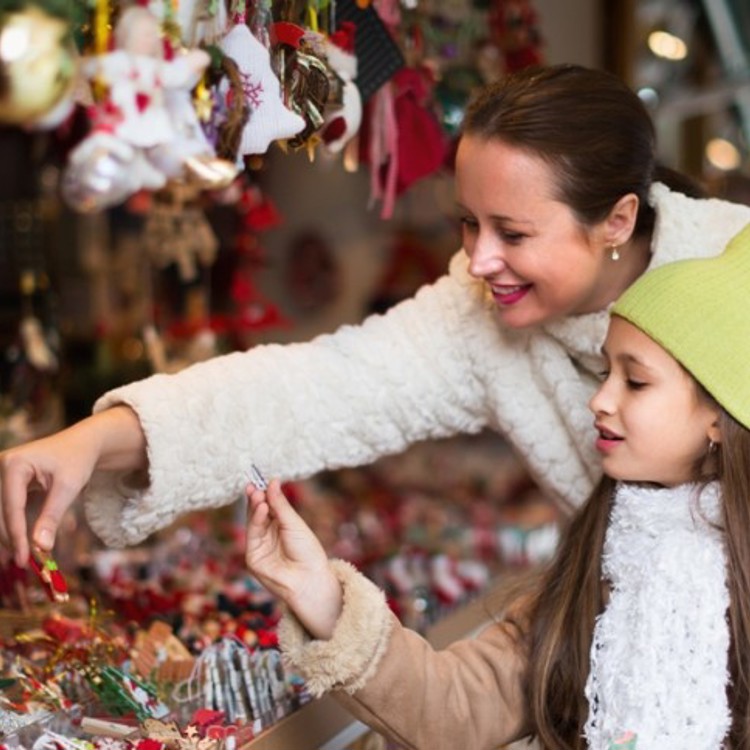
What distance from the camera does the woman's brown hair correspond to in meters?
1.53

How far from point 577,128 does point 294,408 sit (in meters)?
0.46

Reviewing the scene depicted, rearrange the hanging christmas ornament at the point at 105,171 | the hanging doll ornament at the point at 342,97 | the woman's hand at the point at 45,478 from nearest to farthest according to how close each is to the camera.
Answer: the woman's hand at the point at 45,478
the hanging doll ornament at the point at 342,97
the hanging christmas ornament at the point at 105,171

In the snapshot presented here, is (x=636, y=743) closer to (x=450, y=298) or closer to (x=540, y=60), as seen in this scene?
(x=450, y=298)

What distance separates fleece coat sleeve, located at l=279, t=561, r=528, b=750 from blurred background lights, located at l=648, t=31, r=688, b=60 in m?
2.55

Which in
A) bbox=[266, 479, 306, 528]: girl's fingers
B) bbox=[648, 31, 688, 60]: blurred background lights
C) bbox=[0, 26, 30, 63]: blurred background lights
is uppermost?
bbox=[0, 26, 30, 63]: blurred background lights

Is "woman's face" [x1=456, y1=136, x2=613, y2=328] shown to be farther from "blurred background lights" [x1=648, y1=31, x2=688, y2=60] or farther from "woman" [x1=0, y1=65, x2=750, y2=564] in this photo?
"blurred background lights" [x1=648, y1=31, x2=688, y2=60]

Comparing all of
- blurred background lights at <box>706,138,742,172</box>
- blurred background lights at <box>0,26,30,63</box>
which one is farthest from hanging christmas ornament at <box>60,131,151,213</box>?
blurred background lights at <box>706,138,742,172</box>

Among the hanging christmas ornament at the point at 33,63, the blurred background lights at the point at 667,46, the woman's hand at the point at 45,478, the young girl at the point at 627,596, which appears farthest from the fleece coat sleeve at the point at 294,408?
the blurred background lights at the point at 667,46

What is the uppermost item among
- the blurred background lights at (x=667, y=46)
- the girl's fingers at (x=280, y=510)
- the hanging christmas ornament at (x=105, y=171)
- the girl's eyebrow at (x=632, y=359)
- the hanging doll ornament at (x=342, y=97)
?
the hanging doll ornament at (x=342, y=97)

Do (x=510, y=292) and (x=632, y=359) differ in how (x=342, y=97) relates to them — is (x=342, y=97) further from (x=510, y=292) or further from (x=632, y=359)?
(x=632, y=359)

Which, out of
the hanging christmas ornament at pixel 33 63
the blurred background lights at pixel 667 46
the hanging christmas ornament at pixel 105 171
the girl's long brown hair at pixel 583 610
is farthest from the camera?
the blurred background lights at pixel 667 46

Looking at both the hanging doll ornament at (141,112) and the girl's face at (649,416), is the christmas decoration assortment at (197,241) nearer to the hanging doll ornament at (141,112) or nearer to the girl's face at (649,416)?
the hanging doll ornament at (141,112)

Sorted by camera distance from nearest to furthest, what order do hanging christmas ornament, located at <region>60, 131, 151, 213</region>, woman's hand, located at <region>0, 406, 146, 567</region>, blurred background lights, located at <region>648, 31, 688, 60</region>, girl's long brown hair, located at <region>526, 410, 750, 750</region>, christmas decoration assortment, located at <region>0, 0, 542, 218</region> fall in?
woman's hand, located at <region>0, 406, 146, 567</region> < girl's long brown hair, located at <region>526, 410, 750, 750</region> < christmas decoration assortment, located at <region>0, 0, 542, 218</region> < hanging christmas ornament, located at <region>60, 131, 151, 213</region> < blurred background lights, located at <region>648, 31, 688, 60</region>

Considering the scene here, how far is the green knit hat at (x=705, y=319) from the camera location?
1401 mm
